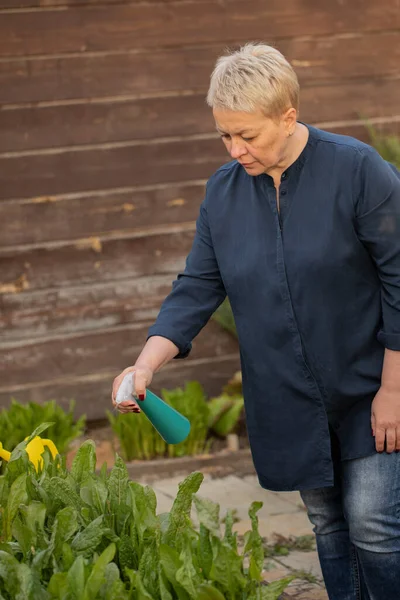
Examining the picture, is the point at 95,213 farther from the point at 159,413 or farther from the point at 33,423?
the point at 159,413

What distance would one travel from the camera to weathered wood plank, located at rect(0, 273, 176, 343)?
5.61 metres

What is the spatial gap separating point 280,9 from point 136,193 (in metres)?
1.25

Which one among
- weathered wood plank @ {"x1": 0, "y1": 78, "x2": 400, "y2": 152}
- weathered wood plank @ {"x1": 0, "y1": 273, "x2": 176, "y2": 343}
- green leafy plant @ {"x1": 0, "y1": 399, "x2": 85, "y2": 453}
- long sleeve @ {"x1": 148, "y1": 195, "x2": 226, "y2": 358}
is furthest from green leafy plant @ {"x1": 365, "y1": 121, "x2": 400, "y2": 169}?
long sleeve @ {"x1": 148, "y1": 195, "x2": 226, "y2": 358}

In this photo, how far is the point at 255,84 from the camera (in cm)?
259

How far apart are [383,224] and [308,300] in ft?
0.90

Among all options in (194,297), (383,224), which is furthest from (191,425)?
(383,224)

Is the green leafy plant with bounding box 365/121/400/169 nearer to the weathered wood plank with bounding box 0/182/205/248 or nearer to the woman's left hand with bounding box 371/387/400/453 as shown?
the weathered wood plank with bounding box 0/182/205/248

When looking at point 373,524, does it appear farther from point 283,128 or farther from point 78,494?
point 283,128

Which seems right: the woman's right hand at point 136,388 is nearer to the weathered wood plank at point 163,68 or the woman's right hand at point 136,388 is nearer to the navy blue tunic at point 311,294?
the navy blue tunic at point 311,294

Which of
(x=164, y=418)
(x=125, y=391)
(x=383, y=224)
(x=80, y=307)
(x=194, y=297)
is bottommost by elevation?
(x=80, y=307)

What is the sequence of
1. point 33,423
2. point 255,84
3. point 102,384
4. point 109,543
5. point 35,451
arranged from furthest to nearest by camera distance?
point 102,384 → point 33,423 → point 35,451 → point 255,84 → point 109,543

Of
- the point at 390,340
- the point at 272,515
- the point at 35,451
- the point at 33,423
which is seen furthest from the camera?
the point at 33,423

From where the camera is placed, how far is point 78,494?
2.56 m

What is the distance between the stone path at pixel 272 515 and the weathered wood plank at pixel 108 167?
5.15ft
